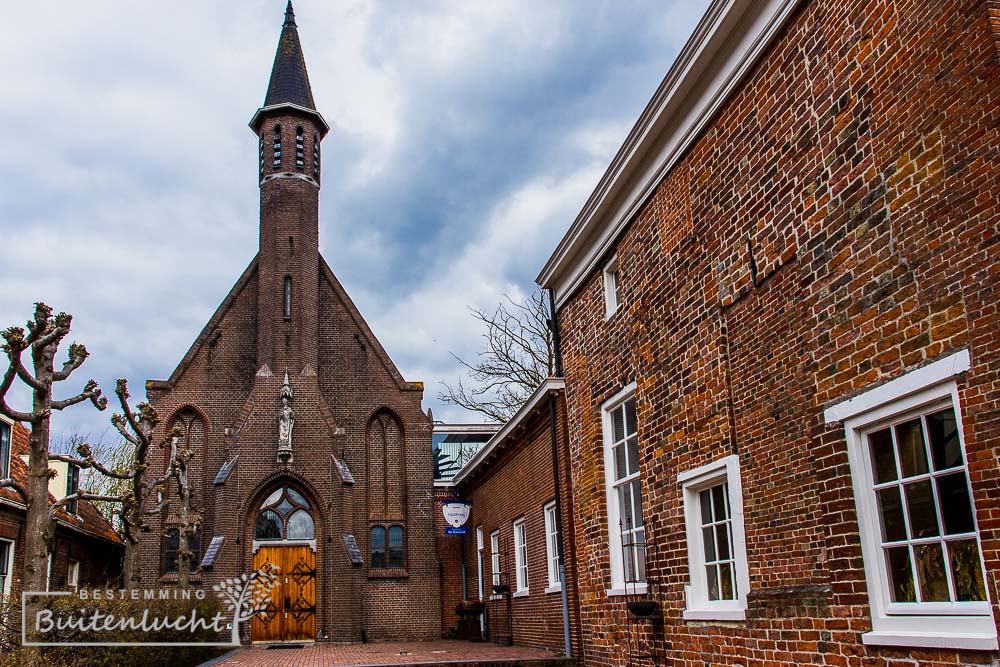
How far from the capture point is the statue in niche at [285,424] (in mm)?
25781

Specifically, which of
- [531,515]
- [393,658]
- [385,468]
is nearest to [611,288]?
[531,515]

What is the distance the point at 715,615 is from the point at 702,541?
0.86 metres

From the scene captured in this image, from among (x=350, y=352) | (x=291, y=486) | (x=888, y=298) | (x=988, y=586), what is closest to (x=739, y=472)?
(x=888, y=298)

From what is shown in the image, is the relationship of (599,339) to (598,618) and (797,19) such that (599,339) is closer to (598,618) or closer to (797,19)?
(598,618)

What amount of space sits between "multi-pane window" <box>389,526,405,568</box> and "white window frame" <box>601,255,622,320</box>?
16.8 m

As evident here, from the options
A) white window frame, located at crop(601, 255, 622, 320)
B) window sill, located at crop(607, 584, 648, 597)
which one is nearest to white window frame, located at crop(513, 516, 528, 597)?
window sill, located at crop(607, 584, 648, 597)

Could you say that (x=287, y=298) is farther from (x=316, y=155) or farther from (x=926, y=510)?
(x=926, y=510)

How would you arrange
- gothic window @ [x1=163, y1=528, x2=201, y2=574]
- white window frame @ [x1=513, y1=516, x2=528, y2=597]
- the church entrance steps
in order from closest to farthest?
the church entrance steps < white window frame @ [x1=513, y1=516, x2=528, y2=597] < gothic window @ [x1=163, y1=528, x2=201, y2=574]

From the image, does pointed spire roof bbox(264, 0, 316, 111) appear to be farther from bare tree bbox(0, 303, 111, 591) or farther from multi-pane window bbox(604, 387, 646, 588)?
multi-pane window bbox(604, 387, 646, 588)

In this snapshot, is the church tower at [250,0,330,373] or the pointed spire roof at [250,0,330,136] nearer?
the church tower at [250,0,330,373]

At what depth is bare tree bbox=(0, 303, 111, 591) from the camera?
1116 cm

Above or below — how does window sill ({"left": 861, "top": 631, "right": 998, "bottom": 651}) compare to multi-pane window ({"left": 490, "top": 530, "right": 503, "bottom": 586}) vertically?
Answer: below

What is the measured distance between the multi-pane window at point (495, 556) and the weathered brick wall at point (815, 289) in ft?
37.0

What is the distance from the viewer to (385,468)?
28.0 m
